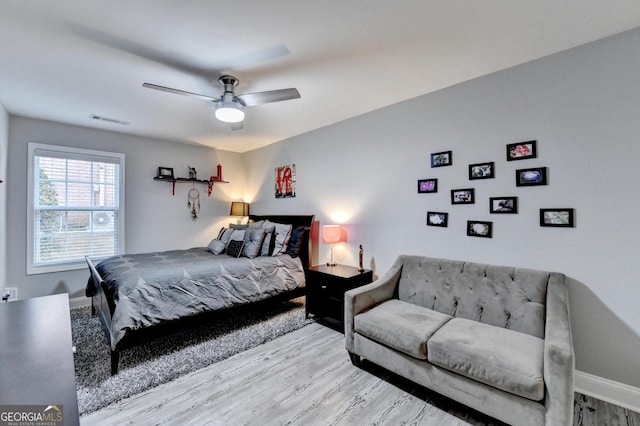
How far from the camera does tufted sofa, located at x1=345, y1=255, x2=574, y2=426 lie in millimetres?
1560

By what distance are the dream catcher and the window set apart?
1.02 meters

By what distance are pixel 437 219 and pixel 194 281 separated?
2.58 meters

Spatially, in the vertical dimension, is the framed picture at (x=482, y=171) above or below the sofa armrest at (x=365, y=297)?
above

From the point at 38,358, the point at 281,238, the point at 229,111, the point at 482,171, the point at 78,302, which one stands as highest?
the point at 229,111

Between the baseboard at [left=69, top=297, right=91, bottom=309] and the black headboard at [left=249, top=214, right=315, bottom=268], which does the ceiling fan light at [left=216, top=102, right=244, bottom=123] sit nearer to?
the black headboard at [left=249, top=214, right=315, bottom=268]

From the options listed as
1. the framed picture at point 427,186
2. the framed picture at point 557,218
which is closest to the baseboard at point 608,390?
the framed picture at point 557,218

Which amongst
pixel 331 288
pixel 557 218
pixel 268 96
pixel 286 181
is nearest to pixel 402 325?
pixel 331 288

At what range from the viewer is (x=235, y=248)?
3.80 m

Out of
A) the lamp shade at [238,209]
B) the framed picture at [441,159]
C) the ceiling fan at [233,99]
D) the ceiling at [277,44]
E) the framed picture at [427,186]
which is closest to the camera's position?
the ceiling at [277,44]

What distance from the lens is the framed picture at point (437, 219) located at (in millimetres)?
2842

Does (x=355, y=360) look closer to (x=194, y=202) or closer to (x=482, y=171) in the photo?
(x=482, y=171)

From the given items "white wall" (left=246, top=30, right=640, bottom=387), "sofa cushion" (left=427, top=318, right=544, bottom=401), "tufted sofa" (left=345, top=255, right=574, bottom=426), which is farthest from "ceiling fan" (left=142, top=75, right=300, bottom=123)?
"sofa cushion" (left=427, top=318, right=544, bottom=401)

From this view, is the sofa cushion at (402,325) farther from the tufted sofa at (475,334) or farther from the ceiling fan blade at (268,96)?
the ceiling fan blade at (268,96)

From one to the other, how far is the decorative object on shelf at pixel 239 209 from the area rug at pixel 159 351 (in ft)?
7.52
